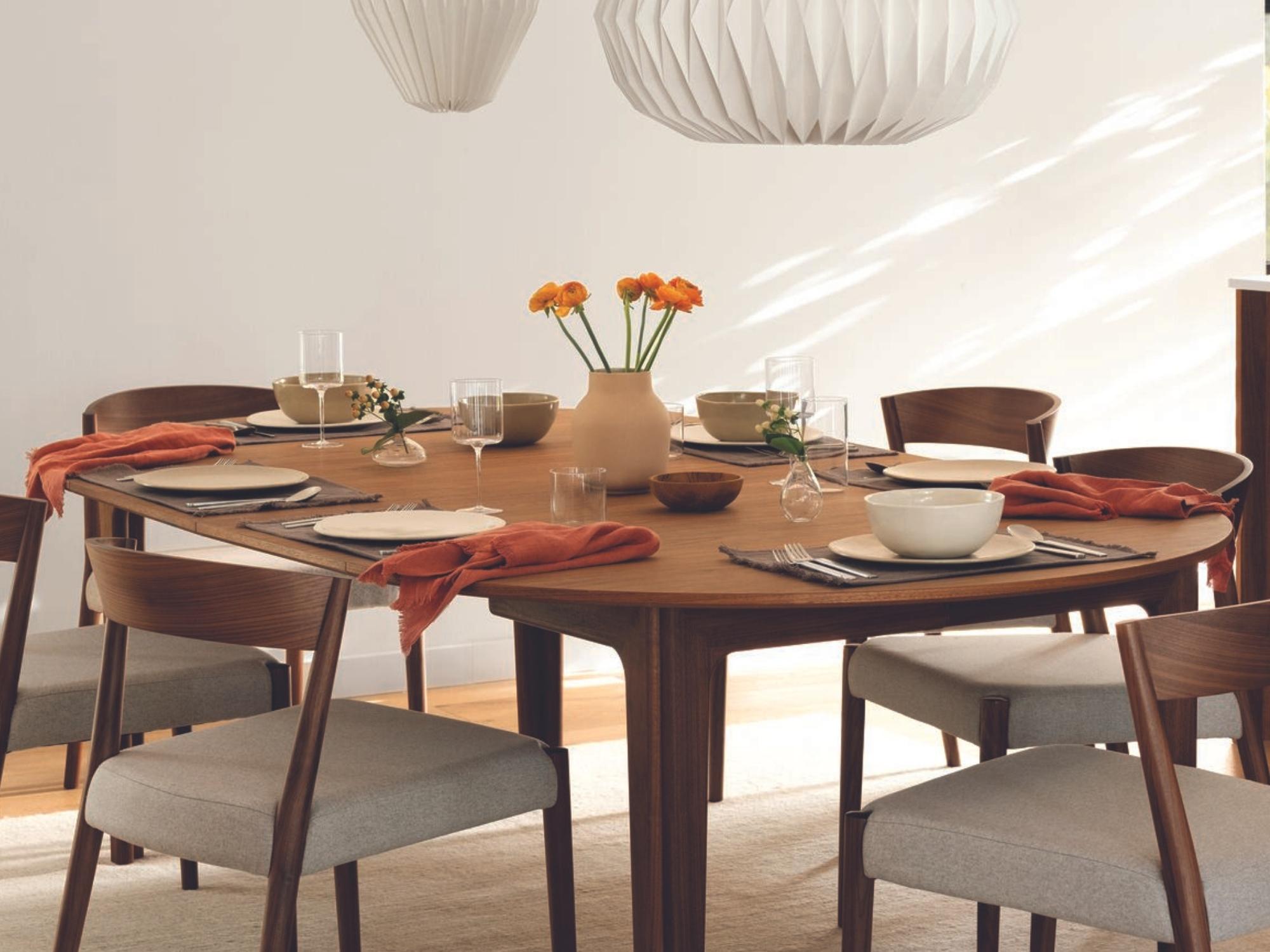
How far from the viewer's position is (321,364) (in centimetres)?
301

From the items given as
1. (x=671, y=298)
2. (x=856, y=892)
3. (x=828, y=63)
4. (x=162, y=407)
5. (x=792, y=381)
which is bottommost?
(x=856, y=892)

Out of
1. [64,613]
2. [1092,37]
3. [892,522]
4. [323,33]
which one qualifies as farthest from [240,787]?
[1092,37]

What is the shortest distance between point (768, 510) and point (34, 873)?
5.00ft

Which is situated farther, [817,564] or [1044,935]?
[1044,935]

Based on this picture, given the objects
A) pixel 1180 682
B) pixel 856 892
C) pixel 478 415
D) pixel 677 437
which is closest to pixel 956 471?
pixel 677 437

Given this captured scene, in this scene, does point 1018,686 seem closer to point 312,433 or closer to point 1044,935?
point 1044,935

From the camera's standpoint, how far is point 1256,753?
8.60 ft

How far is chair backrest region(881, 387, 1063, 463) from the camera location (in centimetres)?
354

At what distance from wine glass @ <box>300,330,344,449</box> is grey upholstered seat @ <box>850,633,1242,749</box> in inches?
41.7

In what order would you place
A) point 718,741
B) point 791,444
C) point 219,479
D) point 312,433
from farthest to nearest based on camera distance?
1. point 718,741
2. point 312,433
3. point 219,479
4. point 791,444

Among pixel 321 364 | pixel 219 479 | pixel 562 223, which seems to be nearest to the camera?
pixel 219 479

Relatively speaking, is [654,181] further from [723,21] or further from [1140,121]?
[723,21]

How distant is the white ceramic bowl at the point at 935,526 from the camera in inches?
77.6

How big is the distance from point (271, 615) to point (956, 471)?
1.16 m
